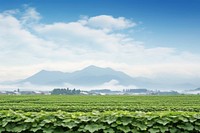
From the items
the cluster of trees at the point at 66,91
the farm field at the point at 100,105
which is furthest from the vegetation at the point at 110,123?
the cluster of trees at the point at 66,91

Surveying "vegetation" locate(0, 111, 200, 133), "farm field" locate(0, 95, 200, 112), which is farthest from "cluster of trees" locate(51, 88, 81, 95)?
"vegetation" locate(0, 111, 200, 133)

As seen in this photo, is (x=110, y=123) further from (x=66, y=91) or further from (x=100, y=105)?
(x=66, y=91)

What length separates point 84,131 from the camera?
5855 millimetres

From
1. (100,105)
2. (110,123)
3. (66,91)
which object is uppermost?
(66,91)

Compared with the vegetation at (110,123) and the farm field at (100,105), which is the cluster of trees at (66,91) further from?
the vegetation at (110,123)

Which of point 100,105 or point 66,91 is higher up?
point 66,91

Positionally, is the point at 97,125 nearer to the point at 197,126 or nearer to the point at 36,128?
the point at 36,128

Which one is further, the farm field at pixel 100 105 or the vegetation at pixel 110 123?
the farm field at pixel 100 105

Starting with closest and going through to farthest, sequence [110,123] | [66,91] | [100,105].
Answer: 1. [110,123]
2. [100,105]
3. [66,91]

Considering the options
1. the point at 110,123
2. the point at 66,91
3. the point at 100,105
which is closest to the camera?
the point at 110,123

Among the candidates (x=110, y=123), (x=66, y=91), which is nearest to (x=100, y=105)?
(x=110, y=123)

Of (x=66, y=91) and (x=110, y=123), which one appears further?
(x=66, y=91)

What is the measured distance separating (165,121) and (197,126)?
2.22ft

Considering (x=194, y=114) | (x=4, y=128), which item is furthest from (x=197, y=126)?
(x=4, y=128)
